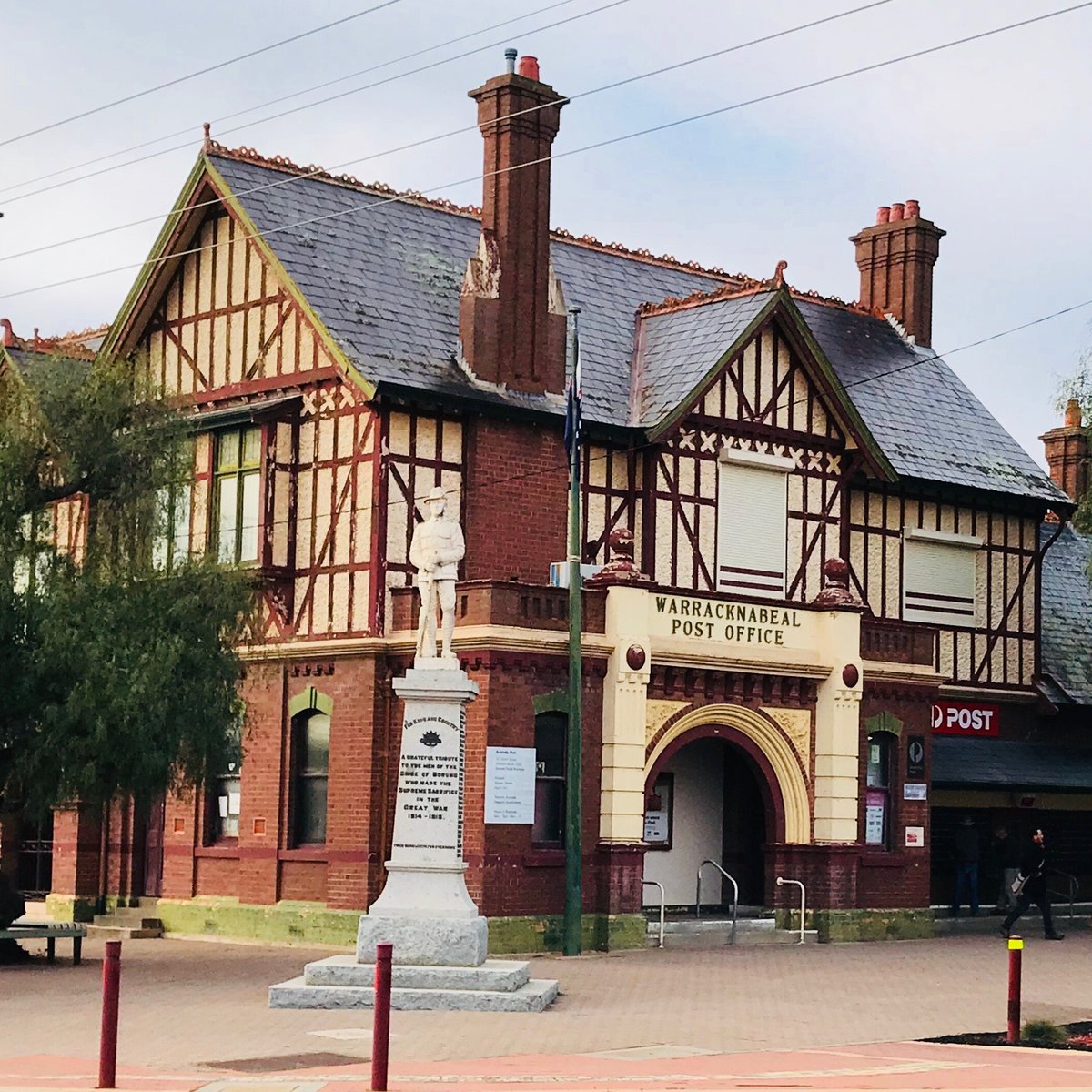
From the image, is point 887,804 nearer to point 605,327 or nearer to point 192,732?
point 605,327

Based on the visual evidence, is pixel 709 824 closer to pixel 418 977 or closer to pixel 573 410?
pixel 573 410

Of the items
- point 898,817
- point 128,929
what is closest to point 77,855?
point 128,929

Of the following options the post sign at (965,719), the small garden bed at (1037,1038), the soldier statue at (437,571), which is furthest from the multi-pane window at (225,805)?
the small garden bed at (1037,1038)

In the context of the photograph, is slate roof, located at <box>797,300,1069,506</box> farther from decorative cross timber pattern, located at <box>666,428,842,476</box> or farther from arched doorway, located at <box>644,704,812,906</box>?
arched doorway, located at <box>644,704,812,906</box>

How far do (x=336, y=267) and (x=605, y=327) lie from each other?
4567 millimetres

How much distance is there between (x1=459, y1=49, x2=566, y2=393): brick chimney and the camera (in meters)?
29.7

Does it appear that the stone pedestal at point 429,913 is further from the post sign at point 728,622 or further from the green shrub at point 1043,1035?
the post sign at point 728,622

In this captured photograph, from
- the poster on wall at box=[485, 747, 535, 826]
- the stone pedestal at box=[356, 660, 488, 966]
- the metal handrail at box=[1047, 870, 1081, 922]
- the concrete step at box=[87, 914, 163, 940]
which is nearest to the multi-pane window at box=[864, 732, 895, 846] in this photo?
the metal handrail at box=[1047, 870, 1081, 922]

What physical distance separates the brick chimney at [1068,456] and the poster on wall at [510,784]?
19687 millimetres

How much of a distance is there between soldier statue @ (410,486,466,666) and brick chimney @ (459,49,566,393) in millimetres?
8342

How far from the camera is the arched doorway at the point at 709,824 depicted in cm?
3122

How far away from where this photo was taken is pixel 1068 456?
145ft

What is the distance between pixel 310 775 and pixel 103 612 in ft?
19.9

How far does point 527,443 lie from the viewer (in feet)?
98.3
